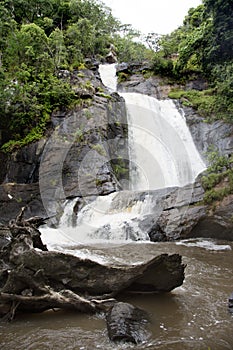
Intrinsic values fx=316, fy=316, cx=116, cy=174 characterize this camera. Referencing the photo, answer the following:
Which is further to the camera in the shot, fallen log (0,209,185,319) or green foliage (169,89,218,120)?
green foliage (169,89,218,120)

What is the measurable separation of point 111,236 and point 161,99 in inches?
579

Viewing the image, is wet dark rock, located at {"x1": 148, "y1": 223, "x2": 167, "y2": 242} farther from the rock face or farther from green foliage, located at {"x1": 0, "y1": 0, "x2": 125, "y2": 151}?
green foliage, located at {"x1": 0, "y1": 0, "x2": 125, "y2": 151}

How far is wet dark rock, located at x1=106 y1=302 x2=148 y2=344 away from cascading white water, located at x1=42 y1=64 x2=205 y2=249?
6.48 metres

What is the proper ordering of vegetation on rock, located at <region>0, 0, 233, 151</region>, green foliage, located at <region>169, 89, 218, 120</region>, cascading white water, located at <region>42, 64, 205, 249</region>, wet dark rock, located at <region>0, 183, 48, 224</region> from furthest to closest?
green foliage, located at <region>169, 89, 218, 120</region> → wet dark rock, located at <region>0, 183, 48, 224</region> → vegetation on rock, located at <region>0, 0, 233, 151</region> → cascading white water, located at <region>42, 64, 205, 249</region>

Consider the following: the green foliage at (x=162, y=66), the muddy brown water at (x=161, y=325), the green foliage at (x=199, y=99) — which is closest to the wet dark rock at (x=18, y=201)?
the muddy brown water at (x=161, y=325)

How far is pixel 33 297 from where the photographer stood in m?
4.49

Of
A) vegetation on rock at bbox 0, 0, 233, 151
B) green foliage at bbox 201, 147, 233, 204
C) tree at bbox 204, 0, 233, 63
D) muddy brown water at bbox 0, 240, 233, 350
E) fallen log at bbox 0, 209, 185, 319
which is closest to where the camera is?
muddy brown water at bbox 0, 240, 233, 350

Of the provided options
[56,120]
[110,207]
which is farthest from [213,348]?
[56,120]

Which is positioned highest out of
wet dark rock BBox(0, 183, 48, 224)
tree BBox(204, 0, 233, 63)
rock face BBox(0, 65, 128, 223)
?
tree BBox(204, 0, 233, 63)

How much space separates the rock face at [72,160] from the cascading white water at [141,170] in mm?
903

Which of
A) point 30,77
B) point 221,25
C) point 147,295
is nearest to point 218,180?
point 221,25

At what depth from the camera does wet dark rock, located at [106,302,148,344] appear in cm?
387

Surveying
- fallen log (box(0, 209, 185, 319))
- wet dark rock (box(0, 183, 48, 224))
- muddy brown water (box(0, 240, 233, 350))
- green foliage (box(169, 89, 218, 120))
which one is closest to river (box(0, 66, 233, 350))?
muddy brown water (box(0, 240, 233, 350))

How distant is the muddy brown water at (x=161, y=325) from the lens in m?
3.83
